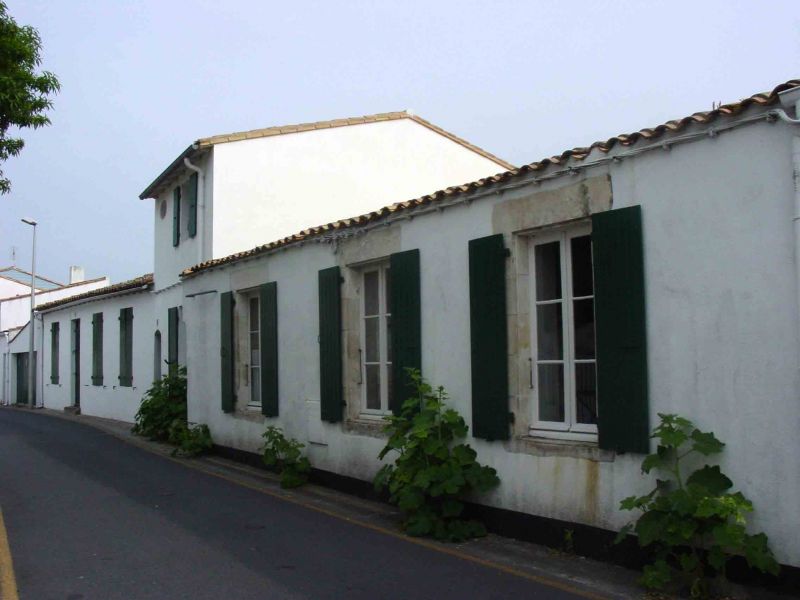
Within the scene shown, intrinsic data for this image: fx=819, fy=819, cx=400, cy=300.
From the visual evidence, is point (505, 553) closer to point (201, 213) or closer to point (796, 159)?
point (796, 159)

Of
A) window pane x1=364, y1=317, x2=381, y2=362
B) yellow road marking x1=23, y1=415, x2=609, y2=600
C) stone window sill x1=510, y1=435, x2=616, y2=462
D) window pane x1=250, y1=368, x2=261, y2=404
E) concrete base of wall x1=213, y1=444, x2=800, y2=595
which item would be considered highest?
window pane x1=364, y1=317, x2=381, y2=362

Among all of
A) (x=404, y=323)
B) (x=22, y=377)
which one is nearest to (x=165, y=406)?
(x=404, y=323)

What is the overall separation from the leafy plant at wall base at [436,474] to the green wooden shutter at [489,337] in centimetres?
28

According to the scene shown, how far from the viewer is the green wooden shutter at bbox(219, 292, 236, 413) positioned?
12695 millimetres

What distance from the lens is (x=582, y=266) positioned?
6.68 metres

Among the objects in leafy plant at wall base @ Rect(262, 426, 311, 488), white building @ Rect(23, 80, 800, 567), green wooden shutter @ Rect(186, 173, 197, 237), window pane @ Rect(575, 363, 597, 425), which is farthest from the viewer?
green wooden shutter @ Rect(186, 173, 197, 237)

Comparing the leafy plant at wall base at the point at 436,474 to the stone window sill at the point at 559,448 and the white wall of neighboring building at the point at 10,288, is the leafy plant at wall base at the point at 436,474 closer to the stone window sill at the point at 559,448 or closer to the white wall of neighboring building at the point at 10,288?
the stone window sill at the point at 559,448

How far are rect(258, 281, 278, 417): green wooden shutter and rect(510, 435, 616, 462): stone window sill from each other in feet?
16.6

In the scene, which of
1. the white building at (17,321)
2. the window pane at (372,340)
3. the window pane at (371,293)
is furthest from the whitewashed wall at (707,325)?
the white building at (17,321)

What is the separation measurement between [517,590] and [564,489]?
1102mm

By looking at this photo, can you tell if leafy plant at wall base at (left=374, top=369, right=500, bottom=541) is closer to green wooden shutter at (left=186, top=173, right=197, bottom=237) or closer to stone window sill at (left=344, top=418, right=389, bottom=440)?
stone window sill at (left=344, top=418, right=389, bottom=440)

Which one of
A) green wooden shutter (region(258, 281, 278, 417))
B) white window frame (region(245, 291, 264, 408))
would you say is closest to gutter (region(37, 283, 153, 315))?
white window frame (region(245, 291, 264, 408))

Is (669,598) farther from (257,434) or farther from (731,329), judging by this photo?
(257,434)

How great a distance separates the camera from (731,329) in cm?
529
